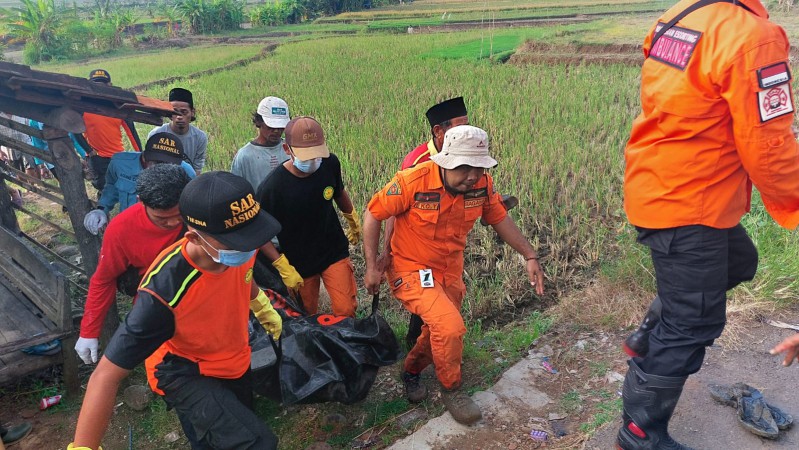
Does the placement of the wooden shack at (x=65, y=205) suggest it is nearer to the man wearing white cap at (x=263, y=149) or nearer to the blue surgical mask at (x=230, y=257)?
the man wearing white cap at (x=263, y=149)

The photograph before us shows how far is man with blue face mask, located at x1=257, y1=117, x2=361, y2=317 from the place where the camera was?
2992 mm

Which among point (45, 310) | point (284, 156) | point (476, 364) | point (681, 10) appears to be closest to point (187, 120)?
point (284, 156)

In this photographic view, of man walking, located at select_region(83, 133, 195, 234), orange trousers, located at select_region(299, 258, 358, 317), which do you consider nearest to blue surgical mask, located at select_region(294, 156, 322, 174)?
orange trousers, located at select_region(299, 258, 358, 317)

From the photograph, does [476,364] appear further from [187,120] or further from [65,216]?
[65,216]

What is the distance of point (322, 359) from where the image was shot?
2.50 m

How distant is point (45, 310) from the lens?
3213mm

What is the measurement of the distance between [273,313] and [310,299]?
38.8 inches

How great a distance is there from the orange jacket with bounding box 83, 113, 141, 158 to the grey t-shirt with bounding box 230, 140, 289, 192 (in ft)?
7.06

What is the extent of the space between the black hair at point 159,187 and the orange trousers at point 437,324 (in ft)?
3.67

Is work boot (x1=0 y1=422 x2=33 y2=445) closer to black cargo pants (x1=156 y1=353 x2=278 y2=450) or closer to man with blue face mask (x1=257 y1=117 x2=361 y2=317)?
black cargo pants (x1=156 y1=353 x2=278 y2=450)

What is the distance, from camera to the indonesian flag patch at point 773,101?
1628mm

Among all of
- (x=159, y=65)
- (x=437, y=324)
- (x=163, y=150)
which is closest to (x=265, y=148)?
(x=163, y=150)

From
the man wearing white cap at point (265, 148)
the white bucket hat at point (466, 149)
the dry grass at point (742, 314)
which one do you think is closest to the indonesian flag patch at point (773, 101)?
the white bucket hat at point (466, 149)

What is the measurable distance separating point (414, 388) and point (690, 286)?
1.47 metres
